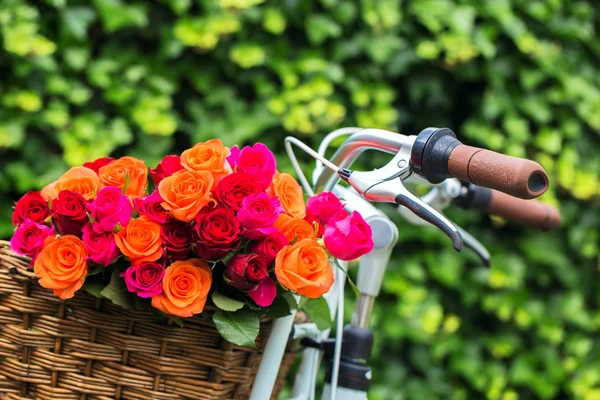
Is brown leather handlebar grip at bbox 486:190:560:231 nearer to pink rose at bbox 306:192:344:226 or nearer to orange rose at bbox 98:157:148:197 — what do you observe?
pink rose at bbox 306:192:344:226

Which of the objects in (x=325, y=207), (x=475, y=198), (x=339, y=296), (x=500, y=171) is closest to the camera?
(x=500, y=171)

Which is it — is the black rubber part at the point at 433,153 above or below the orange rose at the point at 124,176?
below

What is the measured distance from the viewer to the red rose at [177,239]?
786 mm

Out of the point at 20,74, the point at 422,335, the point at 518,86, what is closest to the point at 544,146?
the point at 518,86

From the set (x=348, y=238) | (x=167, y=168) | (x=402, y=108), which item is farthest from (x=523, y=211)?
(x=402, y=108)

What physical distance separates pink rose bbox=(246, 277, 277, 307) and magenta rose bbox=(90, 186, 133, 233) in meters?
0.16

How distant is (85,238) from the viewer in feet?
2.57

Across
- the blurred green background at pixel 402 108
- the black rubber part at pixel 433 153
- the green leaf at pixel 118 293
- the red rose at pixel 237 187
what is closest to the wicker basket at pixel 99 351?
the green leaf at pixel 118 293

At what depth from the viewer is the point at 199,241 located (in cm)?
77

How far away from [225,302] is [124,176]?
0.69 feet

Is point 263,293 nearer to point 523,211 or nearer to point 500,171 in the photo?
point 500,171

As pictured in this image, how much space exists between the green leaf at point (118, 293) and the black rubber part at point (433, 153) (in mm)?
347

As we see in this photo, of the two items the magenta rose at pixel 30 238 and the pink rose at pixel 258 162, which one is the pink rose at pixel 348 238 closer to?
the pink rose at pixel 258 162

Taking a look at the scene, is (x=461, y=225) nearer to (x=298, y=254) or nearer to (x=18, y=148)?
(x=18, y=148)
